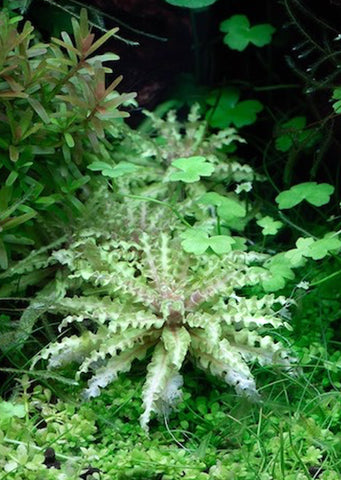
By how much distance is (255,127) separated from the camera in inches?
162

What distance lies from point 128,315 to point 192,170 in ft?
2.20

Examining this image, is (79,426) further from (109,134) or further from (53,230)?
(109,134)

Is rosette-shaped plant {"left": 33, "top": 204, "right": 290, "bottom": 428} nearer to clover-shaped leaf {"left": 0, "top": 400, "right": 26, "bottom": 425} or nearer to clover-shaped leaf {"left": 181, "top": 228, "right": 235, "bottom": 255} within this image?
clover-shaped leaf {"left": 181, "top": 228, "right": 235, "bottom": 255}

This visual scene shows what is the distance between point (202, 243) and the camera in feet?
9.25

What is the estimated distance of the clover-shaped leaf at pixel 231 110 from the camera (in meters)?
3.79

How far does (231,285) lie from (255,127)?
61.7 inches

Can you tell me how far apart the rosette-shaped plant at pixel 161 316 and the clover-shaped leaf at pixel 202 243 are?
48 millimetres

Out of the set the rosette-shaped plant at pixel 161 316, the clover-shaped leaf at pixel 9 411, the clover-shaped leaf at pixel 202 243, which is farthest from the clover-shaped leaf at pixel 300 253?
the clover-shaped leaf at pixel 9 411

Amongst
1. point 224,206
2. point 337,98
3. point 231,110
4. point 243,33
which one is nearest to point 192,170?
point 224,206

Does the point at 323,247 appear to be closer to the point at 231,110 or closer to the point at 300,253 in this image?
the point at 300,253

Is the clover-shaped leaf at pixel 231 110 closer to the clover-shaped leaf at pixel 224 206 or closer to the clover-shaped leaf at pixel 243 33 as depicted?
the clover-shaped leaf at pixel 243 33

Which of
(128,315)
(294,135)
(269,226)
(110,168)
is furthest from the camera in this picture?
(294,135)

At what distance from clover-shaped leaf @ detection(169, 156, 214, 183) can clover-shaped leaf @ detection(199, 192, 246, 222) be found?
18cm

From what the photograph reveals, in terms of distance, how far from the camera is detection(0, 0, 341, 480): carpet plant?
2.43m
